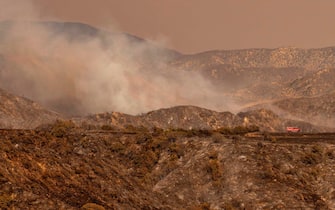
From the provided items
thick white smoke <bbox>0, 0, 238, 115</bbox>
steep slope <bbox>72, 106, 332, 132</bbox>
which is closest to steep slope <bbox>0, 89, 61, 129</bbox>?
steep slope <bbox>72, 106, 332, 132</bbox>

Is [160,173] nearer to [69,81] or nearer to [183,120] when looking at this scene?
[183,120]

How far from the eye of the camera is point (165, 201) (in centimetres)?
2633

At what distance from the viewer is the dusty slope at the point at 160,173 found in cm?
2141

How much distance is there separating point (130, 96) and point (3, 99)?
67098 millimetres

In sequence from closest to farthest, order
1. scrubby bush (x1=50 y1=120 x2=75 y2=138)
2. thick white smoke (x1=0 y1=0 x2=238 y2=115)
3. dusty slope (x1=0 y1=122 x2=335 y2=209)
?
dusty slope (x1=0 y1=122 x2=335 y2=209)
scrubby bush (x1=50 y1=120 x2=75 y2=138)
thick white smoke (x1=0 y1=0 x2=238 y2=115)

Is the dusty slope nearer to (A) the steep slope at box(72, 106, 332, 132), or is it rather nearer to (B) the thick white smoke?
(A) the steep slope at box(72, 106, 332, 132)

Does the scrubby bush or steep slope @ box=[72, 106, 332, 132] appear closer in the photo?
the scrubby bush

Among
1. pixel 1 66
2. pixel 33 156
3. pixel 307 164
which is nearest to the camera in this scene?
pixel 33 156

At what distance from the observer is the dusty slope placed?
843 inches

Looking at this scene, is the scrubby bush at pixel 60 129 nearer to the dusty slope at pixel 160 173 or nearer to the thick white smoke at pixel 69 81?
the dusty slope at pixel 160 173

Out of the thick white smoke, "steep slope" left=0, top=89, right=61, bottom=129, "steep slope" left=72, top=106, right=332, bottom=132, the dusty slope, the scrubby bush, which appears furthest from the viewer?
the thick white smoke

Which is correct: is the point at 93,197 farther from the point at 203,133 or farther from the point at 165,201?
the point at 203,133

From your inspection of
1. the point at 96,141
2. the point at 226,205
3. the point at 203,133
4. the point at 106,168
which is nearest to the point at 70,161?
the point at 106,168

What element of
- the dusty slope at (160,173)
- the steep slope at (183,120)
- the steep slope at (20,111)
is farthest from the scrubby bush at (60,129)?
the steep slope at (183,120)
